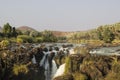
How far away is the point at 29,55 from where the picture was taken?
137ft

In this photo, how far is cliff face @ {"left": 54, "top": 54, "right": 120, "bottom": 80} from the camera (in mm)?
28609

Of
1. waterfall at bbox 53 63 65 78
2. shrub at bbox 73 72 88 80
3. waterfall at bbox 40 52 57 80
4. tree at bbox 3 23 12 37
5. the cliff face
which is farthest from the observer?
tree at bbox 3 23 12 37

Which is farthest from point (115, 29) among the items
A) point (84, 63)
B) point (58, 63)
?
point (84, 63)

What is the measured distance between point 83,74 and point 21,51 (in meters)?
15.9

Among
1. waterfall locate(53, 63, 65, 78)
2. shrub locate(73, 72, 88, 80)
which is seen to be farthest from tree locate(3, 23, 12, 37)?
shrub locate(73, 72, 88, 80)

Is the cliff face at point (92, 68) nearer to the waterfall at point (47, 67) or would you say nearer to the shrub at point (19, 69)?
the waterfall at point (47, 67)

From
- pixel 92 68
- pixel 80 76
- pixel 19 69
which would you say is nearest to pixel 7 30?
pixel 19 69

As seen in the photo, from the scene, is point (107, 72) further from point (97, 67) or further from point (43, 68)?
point (43, 68)

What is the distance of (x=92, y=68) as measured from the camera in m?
29.9

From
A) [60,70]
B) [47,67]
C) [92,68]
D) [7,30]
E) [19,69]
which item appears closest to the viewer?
[92,68]

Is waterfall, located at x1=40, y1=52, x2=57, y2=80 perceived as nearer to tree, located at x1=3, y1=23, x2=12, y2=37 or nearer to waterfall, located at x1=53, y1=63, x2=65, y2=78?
waterfall, located at x1=53, y1=63, x2=65, y2=78

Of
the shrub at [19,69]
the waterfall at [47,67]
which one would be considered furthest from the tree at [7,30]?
the shrub at [19,69]

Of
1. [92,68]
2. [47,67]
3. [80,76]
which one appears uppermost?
[92,68]

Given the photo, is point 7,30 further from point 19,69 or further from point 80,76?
point 80,76
